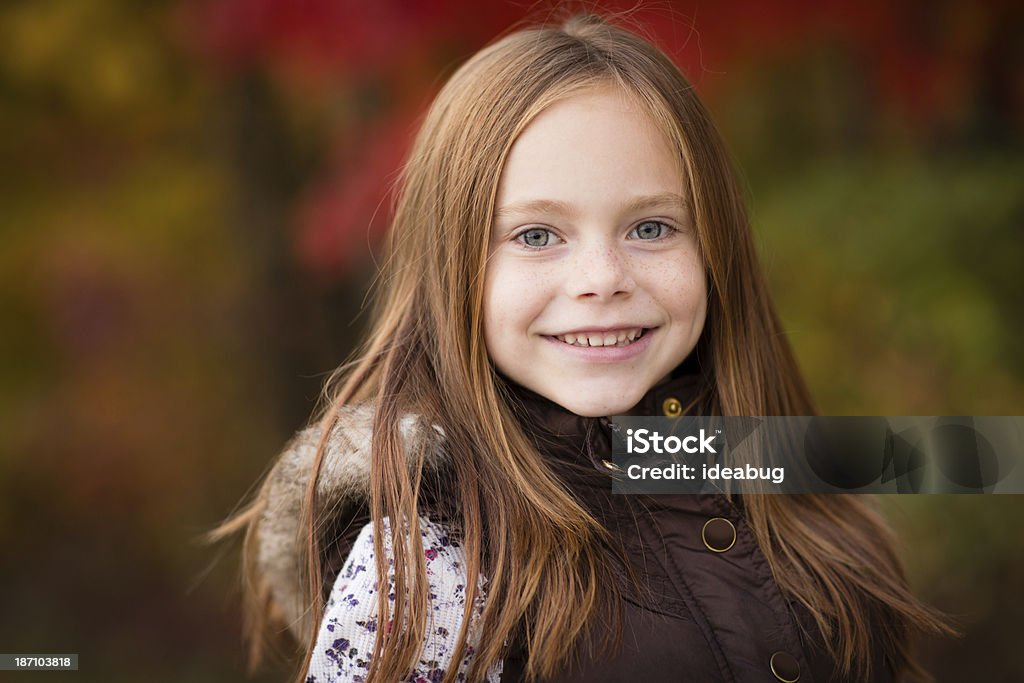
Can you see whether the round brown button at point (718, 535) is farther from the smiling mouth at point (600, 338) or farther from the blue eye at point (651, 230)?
the blue eye at point (651, 230)

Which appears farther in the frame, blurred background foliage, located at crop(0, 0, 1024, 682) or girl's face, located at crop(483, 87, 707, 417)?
blurred background foliage, located at crop(0, 0, 1024, 682)

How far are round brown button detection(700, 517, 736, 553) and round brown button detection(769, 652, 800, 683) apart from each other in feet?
0.57

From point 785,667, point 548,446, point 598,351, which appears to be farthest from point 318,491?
point 785,667

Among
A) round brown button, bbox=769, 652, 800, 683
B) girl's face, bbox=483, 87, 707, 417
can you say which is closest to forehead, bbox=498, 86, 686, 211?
girl's face, bbox=483, 87, 707, 417

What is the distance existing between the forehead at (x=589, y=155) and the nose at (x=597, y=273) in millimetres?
72

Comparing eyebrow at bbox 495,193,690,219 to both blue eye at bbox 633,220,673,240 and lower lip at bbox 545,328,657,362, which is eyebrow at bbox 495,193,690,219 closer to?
blue eye at bbox 633,220,673,240

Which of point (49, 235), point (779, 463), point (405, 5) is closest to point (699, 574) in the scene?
point (779, 463)

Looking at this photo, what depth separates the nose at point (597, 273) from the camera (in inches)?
56.1

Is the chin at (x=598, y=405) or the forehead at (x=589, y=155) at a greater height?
the forehead at (x=589, y=155)

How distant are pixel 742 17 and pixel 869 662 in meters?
1.76

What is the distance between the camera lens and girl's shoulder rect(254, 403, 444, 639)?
58.1 inches

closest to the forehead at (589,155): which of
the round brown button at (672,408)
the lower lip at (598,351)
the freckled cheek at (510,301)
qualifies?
the freckled cheek at (510,301)

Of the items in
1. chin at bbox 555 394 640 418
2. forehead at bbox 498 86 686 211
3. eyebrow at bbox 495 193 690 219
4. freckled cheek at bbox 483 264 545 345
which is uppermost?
forehead at bbox 498 86 686 211

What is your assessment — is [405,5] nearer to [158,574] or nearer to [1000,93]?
[1000,93]
